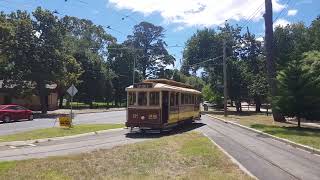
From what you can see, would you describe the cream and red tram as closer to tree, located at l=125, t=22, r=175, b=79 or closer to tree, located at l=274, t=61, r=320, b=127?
tree, located at l=274, t=61, r=320, b=127

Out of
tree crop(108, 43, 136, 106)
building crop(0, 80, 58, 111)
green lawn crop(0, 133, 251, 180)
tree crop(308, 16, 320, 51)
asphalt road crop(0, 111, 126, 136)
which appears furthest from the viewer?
tree crop(108, 43, 136, 106)

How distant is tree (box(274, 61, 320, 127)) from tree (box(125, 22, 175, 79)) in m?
81.4

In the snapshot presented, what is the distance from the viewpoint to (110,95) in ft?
307

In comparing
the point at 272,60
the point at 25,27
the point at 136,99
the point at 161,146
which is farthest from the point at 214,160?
the point at 25,27

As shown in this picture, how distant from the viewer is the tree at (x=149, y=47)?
11506cm

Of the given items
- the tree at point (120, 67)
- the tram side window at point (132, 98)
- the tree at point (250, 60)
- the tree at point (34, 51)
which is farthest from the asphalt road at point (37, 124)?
the tree at point (120, 67)

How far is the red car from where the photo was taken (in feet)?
136

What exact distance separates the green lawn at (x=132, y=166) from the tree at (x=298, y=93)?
16593 mm

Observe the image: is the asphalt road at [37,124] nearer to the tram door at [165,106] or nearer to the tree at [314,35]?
the tram door at [165,106]

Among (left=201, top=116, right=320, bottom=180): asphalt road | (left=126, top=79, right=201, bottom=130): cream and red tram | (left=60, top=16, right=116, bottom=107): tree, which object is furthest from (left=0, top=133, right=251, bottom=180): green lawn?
(left=60, top=16, right=116, bottom=107): tree

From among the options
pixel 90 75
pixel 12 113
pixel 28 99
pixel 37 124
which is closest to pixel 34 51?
pixel 28 99

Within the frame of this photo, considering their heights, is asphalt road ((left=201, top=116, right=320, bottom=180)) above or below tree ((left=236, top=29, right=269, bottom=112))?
below

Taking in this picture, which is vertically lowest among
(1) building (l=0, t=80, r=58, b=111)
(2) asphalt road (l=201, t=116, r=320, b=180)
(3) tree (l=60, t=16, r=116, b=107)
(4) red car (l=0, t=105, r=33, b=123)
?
(2) asphalt road (l=201, t=116, r=320, b=180)

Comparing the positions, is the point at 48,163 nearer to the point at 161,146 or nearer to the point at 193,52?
the point at 161,146
